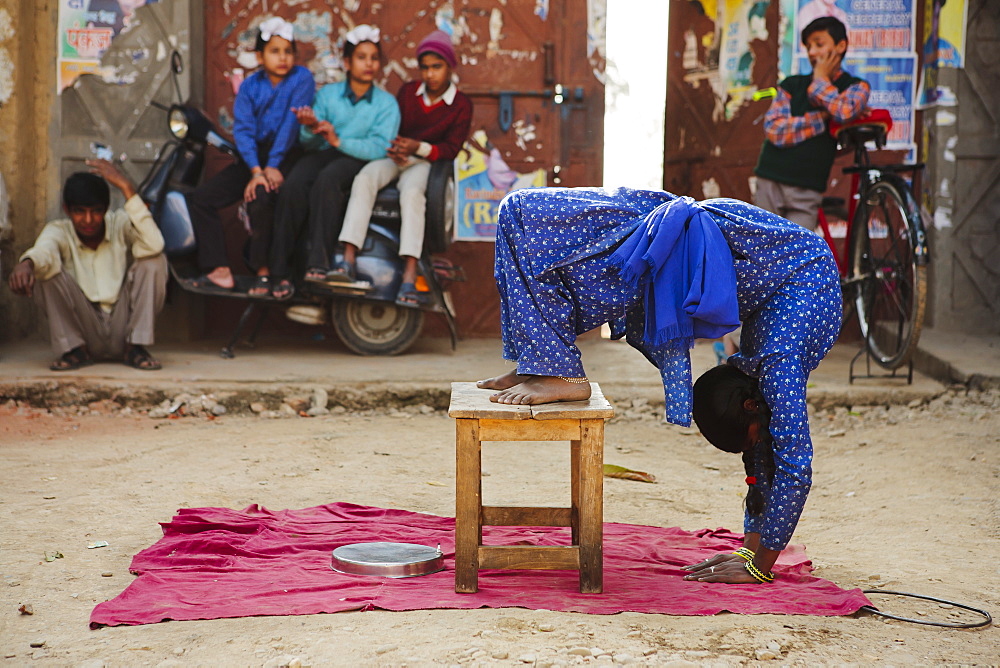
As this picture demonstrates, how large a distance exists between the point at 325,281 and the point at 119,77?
85.1 inches

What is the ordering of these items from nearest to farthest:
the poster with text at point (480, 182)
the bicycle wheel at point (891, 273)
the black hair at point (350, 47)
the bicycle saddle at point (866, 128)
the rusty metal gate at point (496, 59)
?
the bicycle wheel at point (891, 273) → the bicycle saddle at point (866, 128) → the black hair at point (350, 47) → the rusty metal gate at point (496, 59) → the poster with text at point (480, 182)

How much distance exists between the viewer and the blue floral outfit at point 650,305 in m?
2.67

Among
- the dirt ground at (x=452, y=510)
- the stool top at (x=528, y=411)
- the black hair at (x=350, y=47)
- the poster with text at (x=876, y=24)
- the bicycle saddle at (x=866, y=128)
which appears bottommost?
the dirt ground at (x=452, y=510)

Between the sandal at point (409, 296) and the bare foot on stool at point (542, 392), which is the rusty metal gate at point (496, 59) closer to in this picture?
the sandal at point (409, 296)

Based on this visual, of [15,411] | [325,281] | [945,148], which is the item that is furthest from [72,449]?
[945,148]

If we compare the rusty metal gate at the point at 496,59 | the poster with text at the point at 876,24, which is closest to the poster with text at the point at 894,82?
the poster with text at the point at 876,24

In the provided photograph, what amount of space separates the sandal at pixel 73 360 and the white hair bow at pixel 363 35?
2.62 metres

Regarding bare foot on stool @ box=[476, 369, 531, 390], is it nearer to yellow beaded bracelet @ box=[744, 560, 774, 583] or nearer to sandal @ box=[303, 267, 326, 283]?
yellow beaded bracelet @ box=[744, 560, 774, 583]

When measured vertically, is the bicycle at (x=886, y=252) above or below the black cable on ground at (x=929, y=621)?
above

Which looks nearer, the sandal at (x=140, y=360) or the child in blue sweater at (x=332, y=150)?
the sandal at (x=140, y=360)

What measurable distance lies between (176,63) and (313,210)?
5.19ft

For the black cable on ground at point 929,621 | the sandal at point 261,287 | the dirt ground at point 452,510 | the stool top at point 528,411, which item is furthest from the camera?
the sandal at point 261,287

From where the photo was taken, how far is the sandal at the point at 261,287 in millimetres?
Result: 6184

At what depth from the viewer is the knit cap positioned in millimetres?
6453
